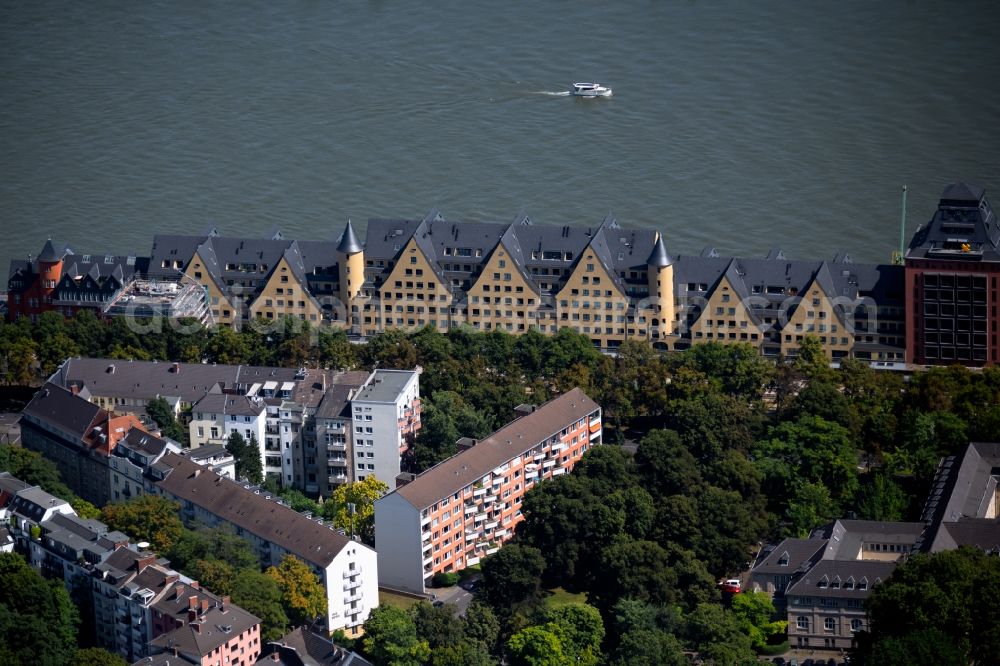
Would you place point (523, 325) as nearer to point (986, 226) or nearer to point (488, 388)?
point (488, 388)

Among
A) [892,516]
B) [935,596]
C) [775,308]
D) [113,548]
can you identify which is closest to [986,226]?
[775,308]

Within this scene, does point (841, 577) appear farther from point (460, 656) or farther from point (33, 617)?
point (33, 617)

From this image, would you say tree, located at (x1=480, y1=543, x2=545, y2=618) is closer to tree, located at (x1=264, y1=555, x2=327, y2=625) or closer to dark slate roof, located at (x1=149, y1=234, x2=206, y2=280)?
tree, located at (x1=264, y1=555, x2=327, y2=625)

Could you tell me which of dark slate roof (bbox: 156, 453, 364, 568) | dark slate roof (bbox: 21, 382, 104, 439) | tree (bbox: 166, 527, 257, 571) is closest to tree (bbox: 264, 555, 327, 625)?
dark slate roof (bbox: 156, 453, 364, 568)

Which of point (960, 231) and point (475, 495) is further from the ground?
point (960, 231)

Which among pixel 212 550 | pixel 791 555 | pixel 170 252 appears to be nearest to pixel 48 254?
pixel 170 252

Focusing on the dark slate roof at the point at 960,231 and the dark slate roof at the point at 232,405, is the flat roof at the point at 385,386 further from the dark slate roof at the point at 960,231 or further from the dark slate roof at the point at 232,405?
the dark slate roof at the point at 960,231
